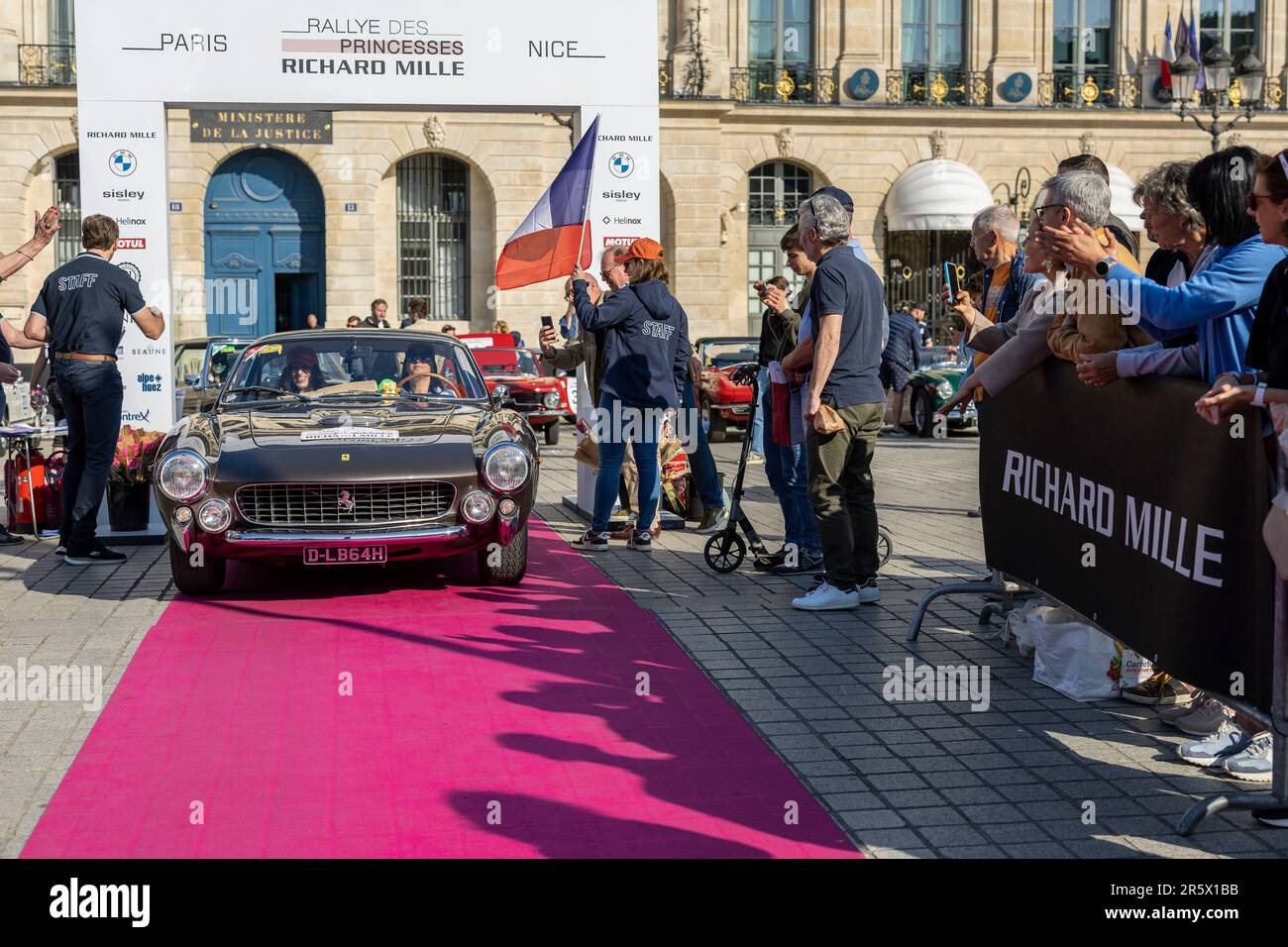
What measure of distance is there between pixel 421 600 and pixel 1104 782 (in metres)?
4.27

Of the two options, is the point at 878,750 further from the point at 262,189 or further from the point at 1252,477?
the point at 262,189

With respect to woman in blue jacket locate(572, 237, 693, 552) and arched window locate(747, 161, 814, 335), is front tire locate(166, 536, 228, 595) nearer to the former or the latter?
woman in blue jacket locate(572, 237, 693, 552)

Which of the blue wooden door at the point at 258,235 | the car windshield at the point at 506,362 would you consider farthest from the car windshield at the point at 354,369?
the blue wooden door at the point at 258,235

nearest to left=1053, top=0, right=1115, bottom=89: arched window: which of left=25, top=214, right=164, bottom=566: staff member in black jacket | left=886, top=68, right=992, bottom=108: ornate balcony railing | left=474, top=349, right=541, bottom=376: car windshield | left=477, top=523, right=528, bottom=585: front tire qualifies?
left=886, top=68, right=992, bottom=108: ornate balcony railing

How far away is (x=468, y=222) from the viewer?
1394 inches

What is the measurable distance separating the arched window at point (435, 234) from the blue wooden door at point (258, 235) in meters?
2.00

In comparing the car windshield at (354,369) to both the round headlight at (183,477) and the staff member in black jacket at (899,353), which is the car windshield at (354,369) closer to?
the round headlight at (183,477)

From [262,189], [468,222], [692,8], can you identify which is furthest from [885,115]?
[262,189]

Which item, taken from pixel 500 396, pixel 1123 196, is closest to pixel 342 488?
pixel 500 396

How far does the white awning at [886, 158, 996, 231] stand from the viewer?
35.8 m

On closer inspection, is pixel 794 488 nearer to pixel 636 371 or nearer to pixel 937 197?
pixel 636 371

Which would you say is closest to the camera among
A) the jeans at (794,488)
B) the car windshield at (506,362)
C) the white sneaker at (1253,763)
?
the white sneaker at (1253,763)

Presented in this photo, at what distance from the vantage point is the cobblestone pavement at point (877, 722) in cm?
461

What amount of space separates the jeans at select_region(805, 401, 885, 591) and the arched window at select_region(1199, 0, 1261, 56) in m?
34.4
